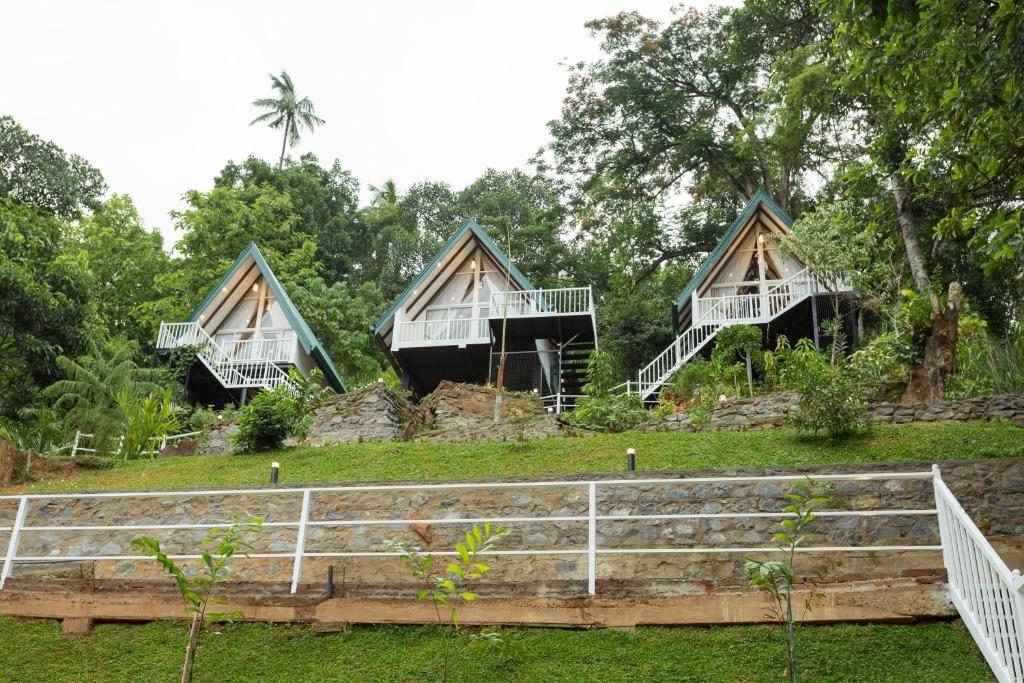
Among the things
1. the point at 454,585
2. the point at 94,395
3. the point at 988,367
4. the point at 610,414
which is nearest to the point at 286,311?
the point at 94,395

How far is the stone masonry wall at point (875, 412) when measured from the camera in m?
13.1

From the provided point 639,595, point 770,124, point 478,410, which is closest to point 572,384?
point 478,410

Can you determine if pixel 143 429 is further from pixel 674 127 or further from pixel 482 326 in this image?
pixel 674 127

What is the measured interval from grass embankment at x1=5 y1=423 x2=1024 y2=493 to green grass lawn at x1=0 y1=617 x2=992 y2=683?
17.1 ft

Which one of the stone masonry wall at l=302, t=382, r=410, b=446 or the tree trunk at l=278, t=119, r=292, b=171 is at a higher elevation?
the tree trunk at l=278, t=119, r=292, b=171

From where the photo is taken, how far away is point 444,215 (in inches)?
1671

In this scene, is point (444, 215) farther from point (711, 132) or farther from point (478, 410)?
point (478, 410)

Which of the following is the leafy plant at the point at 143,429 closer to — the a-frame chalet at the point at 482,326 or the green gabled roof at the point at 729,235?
the a-frame chalet at the point at 482,326

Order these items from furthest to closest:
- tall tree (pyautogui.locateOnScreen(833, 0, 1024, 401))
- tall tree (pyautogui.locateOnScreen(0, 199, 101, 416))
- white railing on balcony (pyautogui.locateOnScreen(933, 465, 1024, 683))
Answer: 1. tall tree (pyautogui.locateOnScreen(0, 199, 101, 416))
2. tall tree (pyautogui.locateOnScreen(833, 0, 1024, 401))
3. white railing on balcony (pyautogui.locateOnScreen(933, 465, 1024, 683))

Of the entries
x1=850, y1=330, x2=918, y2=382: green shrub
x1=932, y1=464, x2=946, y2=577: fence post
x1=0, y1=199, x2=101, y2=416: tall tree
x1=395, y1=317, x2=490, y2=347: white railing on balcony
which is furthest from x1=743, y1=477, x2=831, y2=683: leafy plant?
x1=395, y1=317, x2=490, y2=347: white railing on balcony

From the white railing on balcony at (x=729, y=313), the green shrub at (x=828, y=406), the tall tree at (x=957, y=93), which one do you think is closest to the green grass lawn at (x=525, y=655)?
the tall tree at (x=957, y=93)

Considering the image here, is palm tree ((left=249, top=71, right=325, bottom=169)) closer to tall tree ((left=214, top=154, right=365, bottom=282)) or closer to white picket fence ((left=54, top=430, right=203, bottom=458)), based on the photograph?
tall tree ((left=214, top=154, right=365, bottom=282))

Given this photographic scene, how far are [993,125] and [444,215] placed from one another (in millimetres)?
34064

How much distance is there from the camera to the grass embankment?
38.1 ft
